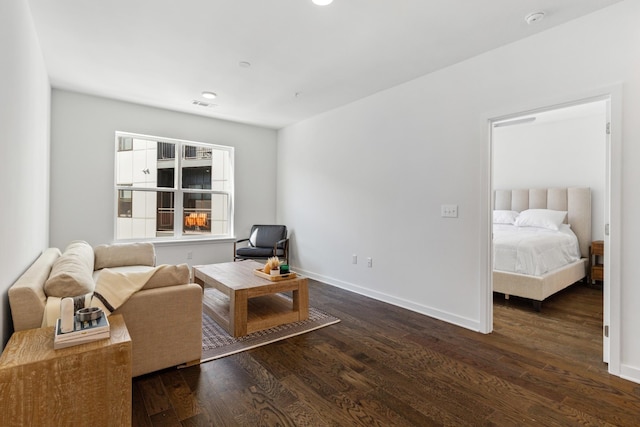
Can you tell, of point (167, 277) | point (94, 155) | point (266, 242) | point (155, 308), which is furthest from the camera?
point (266, 242)

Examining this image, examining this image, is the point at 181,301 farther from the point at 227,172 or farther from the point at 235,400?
the point at 227,172

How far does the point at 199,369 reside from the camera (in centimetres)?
223

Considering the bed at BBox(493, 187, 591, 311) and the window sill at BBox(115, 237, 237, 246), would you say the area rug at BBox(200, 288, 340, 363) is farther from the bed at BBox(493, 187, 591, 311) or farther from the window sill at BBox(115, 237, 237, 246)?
the bed at BBox(493, 187, 591, 311)

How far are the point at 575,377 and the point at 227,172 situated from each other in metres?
5.05

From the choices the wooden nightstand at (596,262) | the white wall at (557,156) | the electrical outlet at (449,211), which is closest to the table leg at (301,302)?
the electrical outlet at (449,211)

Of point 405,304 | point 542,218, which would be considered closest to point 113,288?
point 405,304

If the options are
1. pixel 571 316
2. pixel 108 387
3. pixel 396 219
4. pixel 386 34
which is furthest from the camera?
pixel 396 219

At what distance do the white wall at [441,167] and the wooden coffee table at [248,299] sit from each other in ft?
4.07

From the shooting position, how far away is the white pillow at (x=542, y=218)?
4.91 metres

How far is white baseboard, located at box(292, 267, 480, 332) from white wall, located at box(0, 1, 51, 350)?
3275 mm

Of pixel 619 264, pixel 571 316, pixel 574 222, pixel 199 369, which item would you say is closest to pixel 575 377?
pixel 619 264

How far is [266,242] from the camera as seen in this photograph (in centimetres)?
528

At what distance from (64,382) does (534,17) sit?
139 inches

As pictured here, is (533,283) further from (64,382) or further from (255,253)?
→ (64,382)
